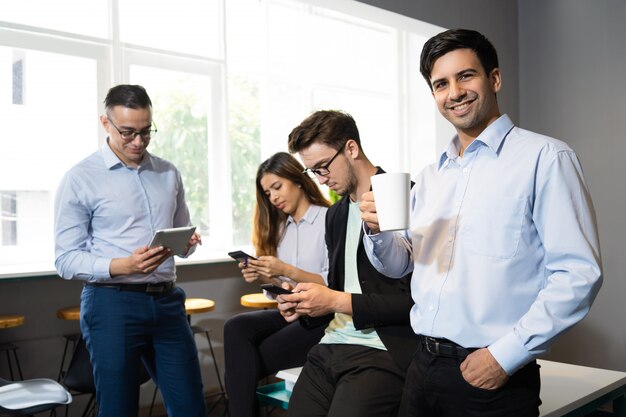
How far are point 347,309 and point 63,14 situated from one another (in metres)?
3.31

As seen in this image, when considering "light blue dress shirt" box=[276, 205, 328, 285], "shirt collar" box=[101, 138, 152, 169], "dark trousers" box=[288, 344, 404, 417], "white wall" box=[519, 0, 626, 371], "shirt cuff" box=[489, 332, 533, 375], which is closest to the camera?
"shirt cuff" box=[489, 332, 533, 375]

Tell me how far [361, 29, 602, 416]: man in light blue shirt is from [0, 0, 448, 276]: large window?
2.57m

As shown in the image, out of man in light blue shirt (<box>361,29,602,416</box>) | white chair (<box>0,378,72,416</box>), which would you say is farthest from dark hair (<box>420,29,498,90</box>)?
white chair (<box>0,378,72,416</box>)

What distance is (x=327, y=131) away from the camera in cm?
199

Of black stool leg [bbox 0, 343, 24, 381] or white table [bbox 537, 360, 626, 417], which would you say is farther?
black stool leg [bbox 0, 343, 24, 381]

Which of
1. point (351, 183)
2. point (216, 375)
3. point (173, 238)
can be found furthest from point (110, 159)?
point (216, 375)

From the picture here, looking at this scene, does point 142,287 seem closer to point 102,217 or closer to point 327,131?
point 102,217

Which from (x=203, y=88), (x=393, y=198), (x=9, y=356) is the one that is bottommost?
(x=9, y=356)

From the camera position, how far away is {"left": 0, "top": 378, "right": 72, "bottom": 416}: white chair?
77.9 inches

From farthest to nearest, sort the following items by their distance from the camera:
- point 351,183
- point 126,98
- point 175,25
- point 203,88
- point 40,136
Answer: point 203,88, point 175,25, point 40,136, point 126,98, point 351,183

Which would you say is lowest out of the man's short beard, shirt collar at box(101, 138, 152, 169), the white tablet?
the white tablet

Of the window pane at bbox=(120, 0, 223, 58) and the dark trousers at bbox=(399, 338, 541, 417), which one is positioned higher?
the window pane at bbox=(120, 0, 223, 58)

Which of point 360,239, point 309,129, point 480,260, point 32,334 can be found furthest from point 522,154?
point 32,334

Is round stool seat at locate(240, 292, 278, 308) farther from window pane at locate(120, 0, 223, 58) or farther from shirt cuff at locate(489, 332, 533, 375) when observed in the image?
shirt cuff at locate(489, 332, 533, 375)
